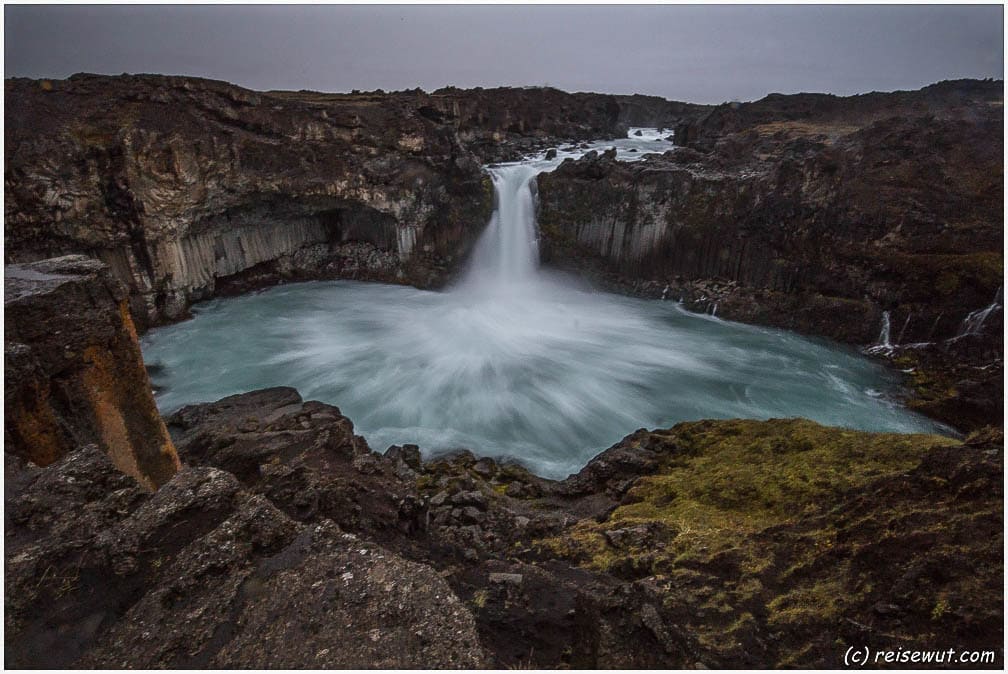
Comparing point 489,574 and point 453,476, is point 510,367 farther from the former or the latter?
point 489,574

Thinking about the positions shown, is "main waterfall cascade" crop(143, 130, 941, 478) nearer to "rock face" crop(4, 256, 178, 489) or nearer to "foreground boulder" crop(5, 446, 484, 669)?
"rock face" crop(4, 256, 178, 489)

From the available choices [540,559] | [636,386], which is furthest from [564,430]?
[540,559]

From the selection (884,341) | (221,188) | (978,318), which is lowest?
(884,341)

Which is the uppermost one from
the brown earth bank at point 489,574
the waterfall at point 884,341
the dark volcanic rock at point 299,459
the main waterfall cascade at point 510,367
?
the brown earth bank at point 489,574

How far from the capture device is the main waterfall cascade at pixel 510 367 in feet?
42.7

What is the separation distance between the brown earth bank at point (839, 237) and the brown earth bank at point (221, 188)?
6743 mm

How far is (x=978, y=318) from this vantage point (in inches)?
623

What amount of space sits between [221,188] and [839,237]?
24.3 meters

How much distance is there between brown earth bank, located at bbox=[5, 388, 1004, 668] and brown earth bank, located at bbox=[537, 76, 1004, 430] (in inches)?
455

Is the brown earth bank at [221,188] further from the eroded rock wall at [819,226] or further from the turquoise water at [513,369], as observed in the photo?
the eroded rock wall at [819,226]

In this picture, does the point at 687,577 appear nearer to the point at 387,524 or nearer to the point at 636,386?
the point at 387,524

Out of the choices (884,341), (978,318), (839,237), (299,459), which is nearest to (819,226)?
(839,237)

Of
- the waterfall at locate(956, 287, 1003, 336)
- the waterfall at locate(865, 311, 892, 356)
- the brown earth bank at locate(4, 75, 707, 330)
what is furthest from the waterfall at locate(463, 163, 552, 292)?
the waterfall at locate(956, 287, 1003, 336)

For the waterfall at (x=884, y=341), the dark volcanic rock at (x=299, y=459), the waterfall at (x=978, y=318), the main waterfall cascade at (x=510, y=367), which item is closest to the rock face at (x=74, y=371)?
the dark volcanic rock at (x=299, y=459)
